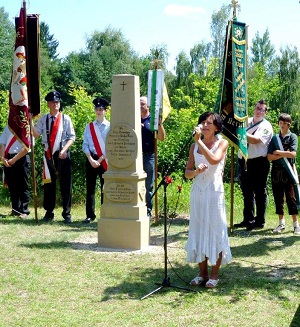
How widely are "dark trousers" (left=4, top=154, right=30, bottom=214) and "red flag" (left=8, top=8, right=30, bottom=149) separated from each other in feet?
1.97

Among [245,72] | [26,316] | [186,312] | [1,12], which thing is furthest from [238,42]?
[1,12]

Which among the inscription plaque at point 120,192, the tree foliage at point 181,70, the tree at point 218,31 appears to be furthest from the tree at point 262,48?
the inscription plaque at point 120,192

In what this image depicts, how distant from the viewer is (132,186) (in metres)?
7.26

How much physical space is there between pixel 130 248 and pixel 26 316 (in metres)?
2.64

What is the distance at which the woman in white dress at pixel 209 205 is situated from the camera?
5.43m

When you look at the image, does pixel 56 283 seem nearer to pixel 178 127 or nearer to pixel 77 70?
pixel 178 127

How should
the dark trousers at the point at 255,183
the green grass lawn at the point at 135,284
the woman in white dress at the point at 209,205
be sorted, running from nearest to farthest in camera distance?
the green grass lawn at the point at 135,284 → the woman in white dress at the point at 209,205 → the dark trousers at the point at 255,183

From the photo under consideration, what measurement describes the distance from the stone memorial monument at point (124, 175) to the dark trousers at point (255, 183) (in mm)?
2073

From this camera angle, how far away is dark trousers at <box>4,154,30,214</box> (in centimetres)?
979

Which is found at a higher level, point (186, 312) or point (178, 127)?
point (178, 127)

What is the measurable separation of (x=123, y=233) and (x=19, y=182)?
3.30 m

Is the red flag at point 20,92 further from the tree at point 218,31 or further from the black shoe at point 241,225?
the tree at point 218,31

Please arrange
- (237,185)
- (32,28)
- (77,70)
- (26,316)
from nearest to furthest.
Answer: (26,316) < (32,28) < (237,185) < (77,70)

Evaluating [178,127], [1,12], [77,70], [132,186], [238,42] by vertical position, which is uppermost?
[1,12]
